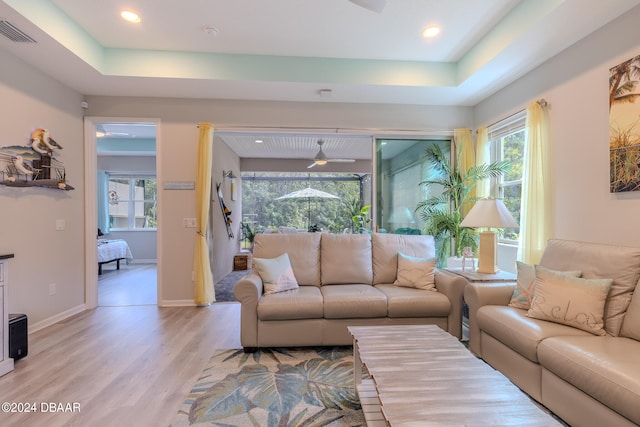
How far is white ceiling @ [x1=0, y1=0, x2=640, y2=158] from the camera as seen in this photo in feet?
8.16

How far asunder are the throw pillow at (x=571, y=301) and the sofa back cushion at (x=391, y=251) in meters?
1.24

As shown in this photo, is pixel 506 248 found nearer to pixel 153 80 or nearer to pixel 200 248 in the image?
pixel 200 248

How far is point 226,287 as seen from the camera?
4.80m

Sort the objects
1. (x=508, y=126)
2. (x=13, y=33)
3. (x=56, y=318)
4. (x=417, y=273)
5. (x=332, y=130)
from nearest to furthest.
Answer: (x=13, y=33), (x=417, y=273), (x=56, y=318), (x=508, y=126), (x=332, y=130)

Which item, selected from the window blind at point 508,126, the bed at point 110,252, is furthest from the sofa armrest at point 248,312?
the bed at point 110,252

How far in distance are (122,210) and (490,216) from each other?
8.35 m

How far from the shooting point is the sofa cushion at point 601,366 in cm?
128

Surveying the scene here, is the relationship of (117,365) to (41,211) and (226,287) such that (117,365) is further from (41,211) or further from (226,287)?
(226,287)

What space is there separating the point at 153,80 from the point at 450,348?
3.78m

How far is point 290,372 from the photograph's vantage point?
2.24m

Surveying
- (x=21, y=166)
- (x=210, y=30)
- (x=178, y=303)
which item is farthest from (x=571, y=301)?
(x=21, y=166)

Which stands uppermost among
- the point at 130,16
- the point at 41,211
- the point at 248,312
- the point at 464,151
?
the point at 130,16

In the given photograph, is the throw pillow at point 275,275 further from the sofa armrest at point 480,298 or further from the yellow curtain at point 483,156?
the yellow curtain at point 483,156

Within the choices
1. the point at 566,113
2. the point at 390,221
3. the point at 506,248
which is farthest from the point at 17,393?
the point at 566,113
